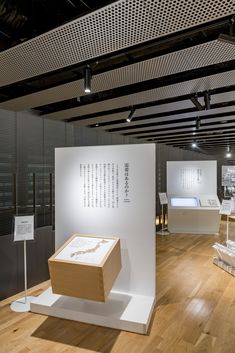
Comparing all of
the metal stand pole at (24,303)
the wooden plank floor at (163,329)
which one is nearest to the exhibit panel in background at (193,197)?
the wooden plank floor at (163,329)

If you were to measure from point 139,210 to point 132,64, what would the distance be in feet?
6.06

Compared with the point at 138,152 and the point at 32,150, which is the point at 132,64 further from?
the point at 32,150

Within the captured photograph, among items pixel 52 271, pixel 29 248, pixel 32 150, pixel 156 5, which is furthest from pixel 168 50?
pixel 29 248

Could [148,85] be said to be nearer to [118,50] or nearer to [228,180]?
[118,50]

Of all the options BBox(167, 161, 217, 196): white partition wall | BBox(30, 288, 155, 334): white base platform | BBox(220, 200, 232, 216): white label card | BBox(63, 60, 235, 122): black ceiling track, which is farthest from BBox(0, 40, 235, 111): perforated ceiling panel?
BBox(167, 161, 217, 196): white partition wall

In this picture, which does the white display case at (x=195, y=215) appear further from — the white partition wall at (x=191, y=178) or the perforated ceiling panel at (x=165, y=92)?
the perforated ceiling panel at (x=165, y=92)

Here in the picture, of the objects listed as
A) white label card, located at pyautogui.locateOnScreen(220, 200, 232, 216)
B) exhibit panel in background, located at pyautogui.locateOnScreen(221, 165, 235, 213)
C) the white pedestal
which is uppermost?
exhibit panel in background, located at pyautogui.locateOnScreen(221, 165, 235, 213)

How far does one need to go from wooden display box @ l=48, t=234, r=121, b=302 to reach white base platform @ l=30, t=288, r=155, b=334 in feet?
1.36

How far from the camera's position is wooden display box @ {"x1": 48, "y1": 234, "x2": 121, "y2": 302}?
9.16ft

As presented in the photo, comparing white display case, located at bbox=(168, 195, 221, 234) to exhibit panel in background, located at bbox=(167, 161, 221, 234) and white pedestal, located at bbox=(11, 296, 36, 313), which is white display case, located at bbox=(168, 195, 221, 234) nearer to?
exhibit panel in background, located at bbox=(167, 161, 221, 234)

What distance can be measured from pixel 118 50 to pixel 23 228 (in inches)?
107

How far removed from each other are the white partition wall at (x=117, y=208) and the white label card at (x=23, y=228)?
43 centimetres

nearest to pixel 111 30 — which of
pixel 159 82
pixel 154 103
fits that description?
pixel 159 82

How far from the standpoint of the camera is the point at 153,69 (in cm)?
284
